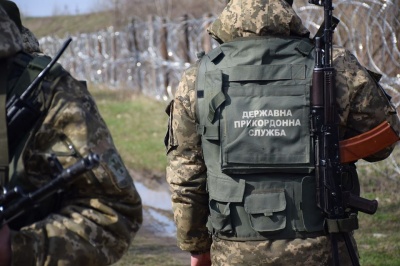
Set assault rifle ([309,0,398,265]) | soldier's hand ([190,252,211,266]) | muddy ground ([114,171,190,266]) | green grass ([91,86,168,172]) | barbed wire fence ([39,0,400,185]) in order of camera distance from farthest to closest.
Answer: green grass ([91,86,168,172]) → barbed wire fence ([39,0,400,185]) → muddy ground ([114,171,190,266]) → soldier's hand ([190,252,211,266]) → assault rifle ([309,0,398,265])

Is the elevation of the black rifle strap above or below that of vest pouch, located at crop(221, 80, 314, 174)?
above

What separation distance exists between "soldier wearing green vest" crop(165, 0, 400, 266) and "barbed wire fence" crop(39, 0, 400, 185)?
4721 mm

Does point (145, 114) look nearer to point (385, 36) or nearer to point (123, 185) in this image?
point (385, 36)

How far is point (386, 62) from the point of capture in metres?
8.90

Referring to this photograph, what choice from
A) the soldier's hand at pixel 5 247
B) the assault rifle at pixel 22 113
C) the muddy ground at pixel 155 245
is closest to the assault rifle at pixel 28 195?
the soldier's hand at pixel 5 247

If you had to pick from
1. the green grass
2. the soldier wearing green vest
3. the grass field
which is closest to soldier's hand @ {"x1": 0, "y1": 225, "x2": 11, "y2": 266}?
the soldier wearing green vest

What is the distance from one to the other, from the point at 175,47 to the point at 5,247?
642 inches

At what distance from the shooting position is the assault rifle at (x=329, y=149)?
3.86 m

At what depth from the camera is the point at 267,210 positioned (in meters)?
3.87

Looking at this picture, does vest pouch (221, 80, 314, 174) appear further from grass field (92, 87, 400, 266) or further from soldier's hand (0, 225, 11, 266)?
grass field (92, 87, 400, 266)

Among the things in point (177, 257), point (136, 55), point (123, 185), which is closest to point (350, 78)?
point (123, 185)

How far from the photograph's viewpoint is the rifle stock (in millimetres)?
3934

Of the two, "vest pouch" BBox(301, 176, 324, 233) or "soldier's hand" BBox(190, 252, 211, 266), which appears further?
"soldier's hand" BBox(190, 252, 211, 266)

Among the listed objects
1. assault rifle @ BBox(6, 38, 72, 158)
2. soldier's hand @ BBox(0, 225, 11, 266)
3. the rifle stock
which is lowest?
the rifle stock
